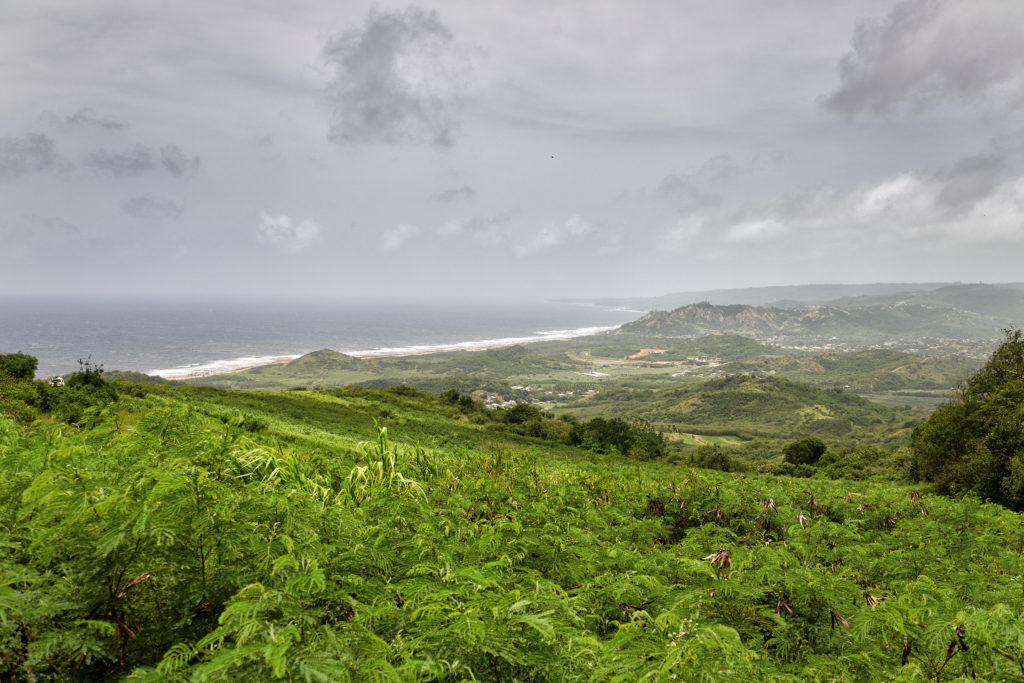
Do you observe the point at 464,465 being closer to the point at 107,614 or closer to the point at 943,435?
the point at 107,614

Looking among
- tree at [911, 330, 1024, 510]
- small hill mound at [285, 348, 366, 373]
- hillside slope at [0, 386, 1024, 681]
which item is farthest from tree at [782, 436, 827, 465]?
small hill mound at [285, 348, 366, 373]

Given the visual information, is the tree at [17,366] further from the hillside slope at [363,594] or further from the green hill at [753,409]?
the green hill at [753,409]

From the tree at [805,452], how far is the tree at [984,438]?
26.7 metres

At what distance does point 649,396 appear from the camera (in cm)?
16688

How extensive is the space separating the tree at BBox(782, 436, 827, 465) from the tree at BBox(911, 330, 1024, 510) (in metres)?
26.7

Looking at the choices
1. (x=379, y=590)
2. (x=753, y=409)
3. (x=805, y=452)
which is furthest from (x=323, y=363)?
(x=379, y=590)

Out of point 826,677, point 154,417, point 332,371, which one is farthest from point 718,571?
point 332,371

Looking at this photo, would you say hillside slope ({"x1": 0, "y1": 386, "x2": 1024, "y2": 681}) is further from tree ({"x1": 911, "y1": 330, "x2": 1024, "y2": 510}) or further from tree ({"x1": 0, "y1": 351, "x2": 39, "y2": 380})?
tree ({"x1": 0, "y1": 351, "x2": 39, "y2": 380})

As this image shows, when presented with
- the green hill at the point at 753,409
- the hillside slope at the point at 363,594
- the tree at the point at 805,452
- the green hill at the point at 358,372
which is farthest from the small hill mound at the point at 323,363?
the hillside slope at the point at 363,594

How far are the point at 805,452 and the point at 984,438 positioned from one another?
1566 inches

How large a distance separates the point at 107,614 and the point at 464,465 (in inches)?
276

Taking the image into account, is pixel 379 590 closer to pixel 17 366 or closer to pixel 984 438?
pixel 984 438

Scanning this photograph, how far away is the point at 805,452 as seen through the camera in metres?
55.7

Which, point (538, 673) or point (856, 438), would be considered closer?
point (538, 673)
